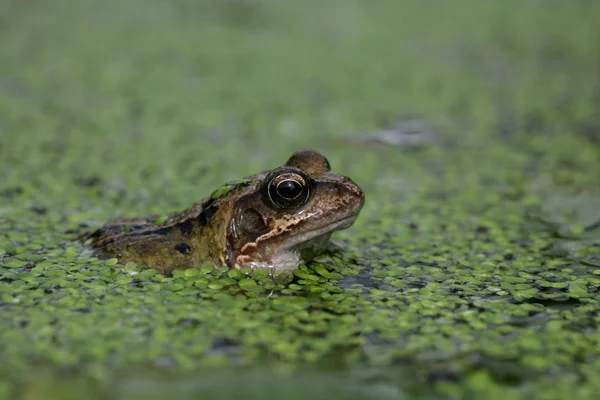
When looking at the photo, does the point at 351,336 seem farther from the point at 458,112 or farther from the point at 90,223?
the point at 458,112

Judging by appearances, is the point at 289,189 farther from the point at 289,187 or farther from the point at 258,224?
the point at 258,224

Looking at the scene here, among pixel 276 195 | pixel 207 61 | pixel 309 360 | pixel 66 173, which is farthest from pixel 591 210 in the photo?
pixel 207 61

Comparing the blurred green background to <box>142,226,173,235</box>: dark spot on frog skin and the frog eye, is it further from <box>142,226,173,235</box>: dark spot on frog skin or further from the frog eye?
the frog eye

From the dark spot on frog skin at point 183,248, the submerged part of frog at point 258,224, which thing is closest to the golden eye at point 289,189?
the submerged part of frog at point 258,224

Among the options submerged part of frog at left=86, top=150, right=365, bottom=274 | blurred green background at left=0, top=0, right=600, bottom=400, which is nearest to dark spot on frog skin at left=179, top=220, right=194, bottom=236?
submerged part of frog at left=86, top=150, right=365, bottom=274

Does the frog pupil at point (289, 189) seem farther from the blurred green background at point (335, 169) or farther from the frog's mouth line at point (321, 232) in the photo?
the blurred green background at point (335, 169)

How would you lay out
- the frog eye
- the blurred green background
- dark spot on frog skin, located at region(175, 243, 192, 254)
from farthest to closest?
dark spot on frog skin, located at region(175, 243, 192, 254)
the frog eye
the blurred green background

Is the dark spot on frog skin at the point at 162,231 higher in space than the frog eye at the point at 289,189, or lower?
lower
